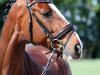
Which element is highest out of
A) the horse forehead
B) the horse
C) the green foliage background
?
the horse forehead

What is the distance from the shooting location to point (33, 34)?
5.32 metres


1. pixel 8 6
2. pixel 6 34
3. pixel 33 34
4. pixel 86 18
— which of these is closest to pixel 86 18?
pixel 86 18

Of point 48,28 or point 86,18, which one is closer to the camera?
point 48,28

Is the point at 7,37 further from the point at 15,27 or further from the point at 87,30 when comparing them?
the point at 87,30

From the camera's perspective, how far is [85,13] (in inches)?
1905

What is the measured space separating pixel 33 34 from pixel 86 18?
4335 cm

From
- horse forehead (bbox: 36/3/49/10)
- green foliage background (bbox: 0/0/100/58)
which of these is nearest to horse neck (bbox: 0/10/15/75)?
horse forehead (bbox: 36/3/49/10)

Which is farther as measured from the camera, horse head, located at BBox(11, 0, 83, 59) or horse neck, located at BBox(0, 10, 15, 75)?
horse neck, located at BBox(0, 10, 15, 75)

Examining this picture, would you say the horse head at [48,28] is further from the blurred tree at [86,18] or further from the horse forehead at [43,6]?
the blurred tree at [86,18]

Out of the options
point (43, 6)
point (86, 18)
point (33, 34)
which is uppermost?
point (43, 6)

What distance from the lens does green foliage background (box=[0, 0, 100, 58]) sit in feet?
136

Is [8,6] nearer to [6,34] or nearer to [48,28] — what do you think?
[6,34]

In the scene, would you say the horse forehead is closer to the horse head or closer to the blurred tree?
the horse head

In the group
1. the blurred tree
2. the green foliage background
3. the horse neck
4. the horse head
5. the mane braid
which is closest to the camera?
the horse head
